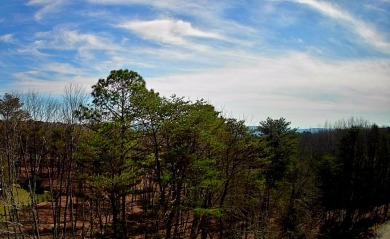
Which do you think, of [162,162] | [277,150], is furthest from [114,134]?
[277,150]

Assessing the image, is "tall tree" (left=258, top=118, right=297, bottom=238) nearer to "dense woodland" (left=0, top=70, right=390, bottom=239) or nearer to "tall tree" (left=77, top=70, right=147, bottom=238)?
"dense woodland" (left=0, top=70, right=390, bottom=239)

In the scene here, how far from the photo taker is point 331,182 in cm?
4331

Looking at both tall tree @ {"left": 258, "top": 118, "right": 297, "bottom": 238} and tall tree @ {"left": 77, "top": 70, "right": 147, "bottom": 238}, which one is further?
tall tree @ {"left": 258, "top": 118, "right": 297, "bottom": 238}

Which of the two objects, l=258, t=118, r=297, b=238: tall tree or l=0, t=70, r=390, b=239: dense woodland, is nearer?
l=0, t=70, r=390, b=239: dense woodland

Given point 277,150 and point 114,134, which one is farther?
point 277,150

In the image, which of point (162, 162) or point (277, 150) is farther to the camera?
point (277, 150)

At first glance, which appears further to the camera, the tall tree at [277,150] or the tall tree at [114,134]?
the tall tree at [277,150]

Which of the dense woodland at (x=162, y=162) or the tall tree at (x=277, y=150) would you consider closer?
the dense woodland at (x=162, y=162)

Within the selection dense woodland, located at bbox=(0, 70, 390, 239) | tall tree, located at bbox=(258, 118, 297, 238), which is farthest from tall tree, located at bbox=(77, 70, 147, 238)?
tall tree, located at bbox=(258, 118, 297, 238)

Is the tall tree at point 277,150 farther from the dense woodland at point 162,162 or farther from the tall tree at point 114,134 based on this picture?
the tall tree at point 114,134

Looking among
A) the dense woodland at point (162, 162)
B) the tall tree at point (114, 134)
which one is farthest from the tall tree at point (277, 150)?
the tall tree at point (114, 134)

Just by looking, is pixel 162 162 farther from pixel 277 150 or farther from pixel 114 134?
pixel 277 150

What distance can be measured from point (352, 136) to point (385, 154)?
12841 millimetres

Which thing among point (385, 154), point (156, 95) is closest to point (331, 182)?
point (385, 154)
